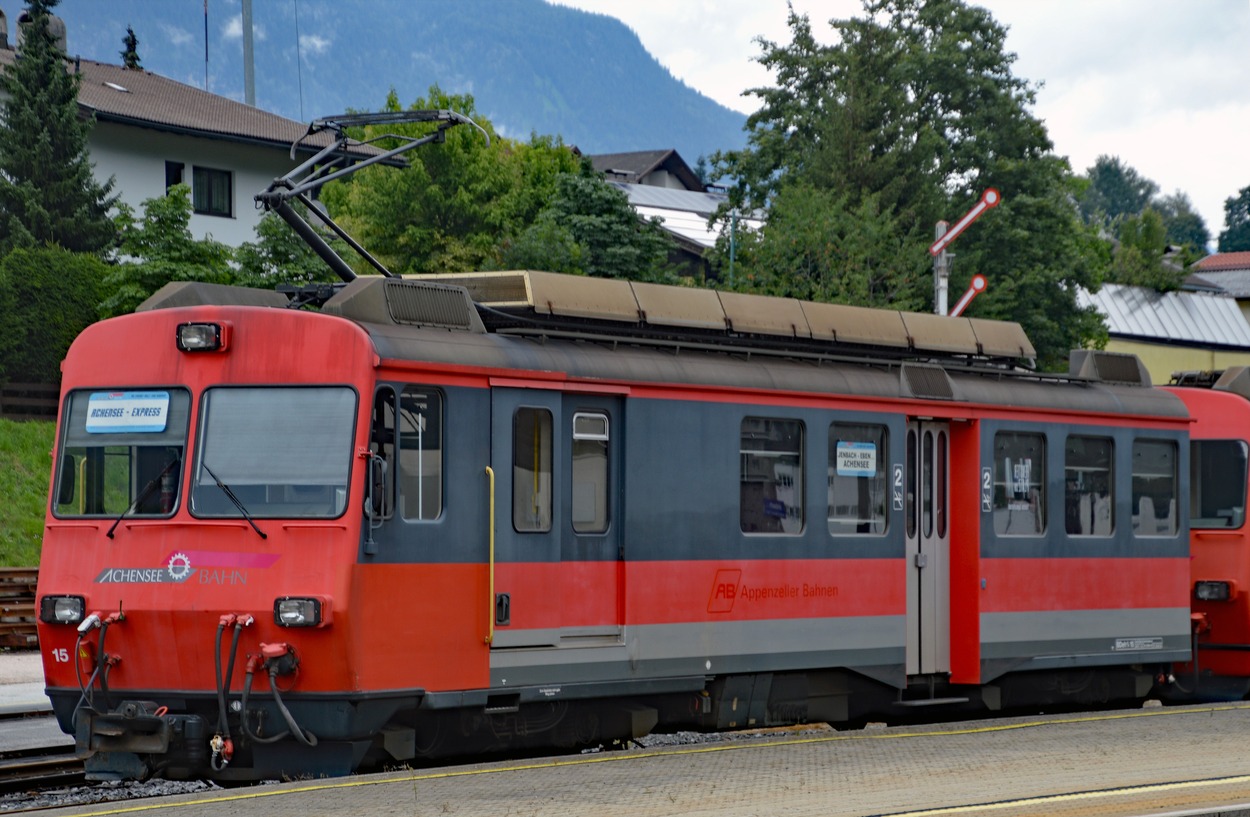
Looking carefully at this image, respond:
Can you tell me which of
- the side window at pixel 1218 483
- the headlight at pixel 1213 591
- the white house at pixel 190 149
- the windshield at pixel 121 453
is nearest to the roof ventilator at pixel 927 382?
the side window at pixel 1218 483

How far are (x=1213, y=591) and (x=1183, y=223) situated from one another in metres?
147

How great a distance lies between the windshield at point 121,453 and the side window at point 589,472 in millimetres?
2702

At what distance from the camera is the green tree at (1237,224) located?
13688cm

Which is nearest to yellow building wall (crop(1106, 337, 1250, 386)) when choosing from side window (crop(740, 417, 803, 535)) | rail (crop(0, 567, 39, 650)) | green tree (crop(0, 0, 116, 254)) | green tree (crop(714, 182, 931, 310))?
green tree (crop(714, 182, 931, 310))

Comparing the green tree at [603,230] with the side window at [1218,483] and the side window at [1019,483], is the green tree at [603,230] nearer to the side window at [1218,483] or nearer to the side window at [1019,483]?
the side window at [1218,483]

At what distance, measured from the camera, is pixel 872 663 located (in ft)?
44.8

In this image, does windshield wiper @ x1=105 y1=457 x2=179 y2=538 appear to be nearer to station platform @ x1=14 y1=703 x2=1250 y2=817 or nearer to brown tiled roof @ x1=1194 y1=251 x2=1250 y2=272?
station platform @ x1=14 y1=703 x2=1250 y2=817

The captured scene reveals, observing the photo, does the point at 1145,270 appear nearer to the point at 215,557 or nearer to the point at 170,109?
the point at 170,109

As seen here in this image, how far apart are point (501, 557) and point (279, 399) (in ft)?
5.89

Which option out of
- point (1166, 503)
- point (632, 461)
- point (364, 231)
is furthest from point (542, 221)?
point (632, 461)

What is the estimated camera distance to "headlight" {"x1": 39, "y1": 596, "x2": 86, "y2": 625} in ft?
34.4

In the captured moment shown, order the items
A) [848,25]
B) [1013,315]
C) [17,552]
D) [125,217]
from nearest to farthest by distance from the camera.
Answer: [17,552] → [125,217] → [1013,315] → [848,25]

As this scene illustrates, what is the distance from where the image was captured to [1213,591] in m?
17.2

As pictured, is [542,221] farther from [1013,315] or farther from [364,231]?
[1013,315]
